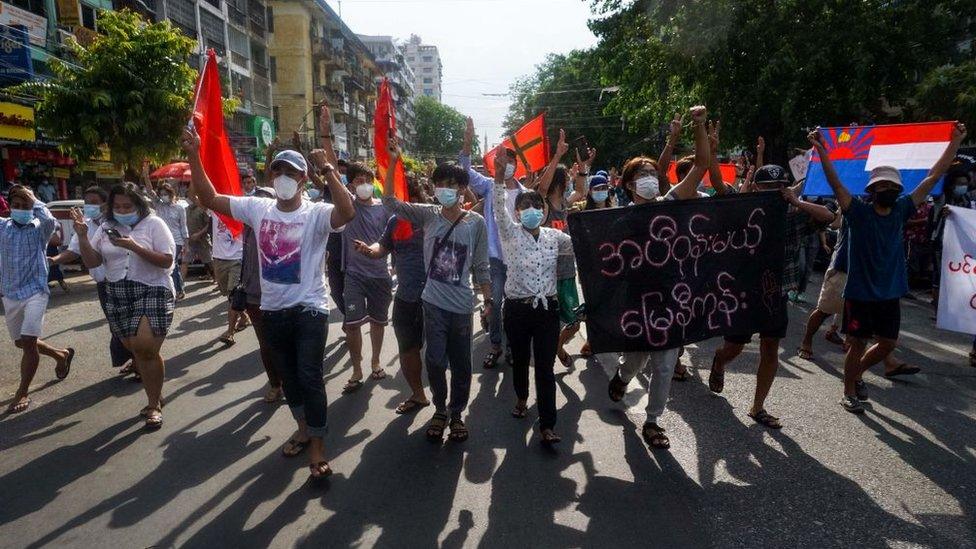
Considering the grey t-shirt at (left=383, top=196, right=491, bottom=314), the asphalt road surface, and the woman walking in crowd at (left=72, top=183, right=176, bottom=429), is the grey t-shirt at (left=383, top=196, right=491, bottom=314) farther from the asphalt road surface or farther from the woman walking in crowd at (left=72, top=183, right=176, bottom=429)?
the woman walking in crowd at (left=72, top=183, right=176, bottom=429)

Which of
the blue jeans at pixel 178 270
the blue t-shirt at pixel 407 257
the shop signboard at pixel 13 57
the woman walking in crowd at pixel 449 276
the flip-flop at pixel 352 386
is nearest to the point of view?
the woman walking in crowd at pixel 449 276

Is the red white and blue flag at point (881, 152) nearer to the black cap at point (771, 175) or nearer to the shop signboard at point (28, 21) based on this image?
the black cap at point (771, 175)

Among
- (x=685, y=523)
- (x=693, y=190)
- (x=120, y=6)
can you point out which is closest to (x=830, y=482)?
(x=685, y=523)

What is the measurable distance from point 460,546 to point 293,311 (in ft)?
5.43

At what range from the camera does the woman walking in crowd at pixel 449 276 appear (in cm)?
424

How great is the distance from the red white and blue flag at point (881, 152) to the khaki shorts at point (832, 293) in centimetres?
97

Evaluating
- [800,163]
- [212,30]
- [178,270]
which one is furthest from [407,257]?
[212,30]

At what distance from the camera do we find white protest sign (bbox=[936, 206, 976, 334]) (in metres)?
5.16

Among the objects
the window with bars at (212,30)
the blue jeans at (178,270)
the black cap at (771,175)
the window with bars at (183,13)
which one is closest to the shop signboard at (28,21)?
the window with bars at (183,13)

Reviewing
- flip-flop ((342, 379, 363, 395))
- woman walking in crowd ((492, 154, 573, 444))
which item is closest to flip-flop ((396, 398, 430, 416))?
flip-flop ((342, 379, 363, 395))

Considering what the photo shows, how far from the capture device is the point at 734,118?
57.9 feet

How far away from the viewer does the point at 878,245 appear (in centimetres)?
459

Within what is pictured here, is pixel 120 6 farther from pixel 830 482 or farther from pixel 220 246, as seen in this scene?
pixel 830 482

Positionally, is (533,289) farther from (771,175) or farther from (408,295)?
(771,175)
